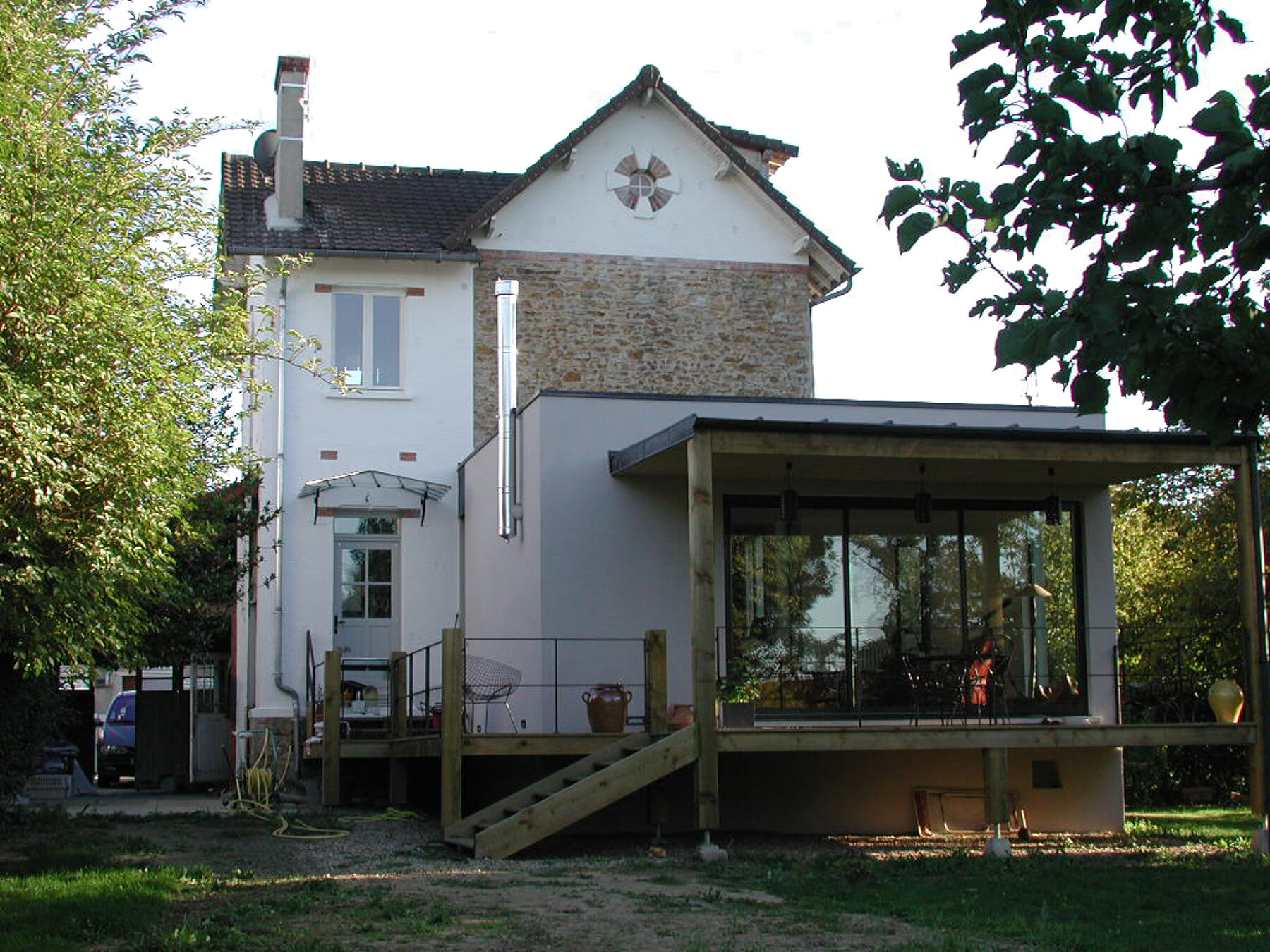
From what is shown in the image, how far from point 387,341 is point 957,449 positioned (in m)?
8.66

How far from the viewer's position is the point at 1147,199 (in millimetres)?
5016

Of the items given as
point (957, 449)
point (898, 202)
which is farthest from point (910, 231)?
point (957, 449)

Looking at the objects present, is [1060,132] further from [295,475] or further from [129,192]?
[295,475]

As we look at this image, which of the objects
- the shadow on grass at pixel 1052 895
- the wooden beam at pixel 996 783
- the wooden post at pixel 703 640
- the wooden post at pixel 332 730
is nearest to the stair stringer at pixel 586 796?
the wooden post at pixel 703 640

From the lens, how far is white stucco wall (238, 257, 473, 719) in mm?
18688

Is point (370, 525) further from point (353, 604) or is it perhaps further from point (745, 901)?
point (745, 901)

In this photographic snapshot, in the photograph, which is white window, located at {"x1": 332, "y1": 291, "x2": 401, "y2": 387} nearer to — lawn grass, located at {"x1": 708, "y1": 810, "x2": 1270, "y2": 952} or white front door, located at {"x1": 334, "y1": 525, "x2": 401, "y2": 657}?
white front door, located at {"x1": 334, "y1": 525, "x2": 401, "y2": 657}

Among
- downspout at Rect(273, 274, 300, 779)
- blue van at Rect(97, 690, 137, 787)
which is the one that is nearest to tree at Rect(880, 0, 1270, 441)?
downspout at Rect(273, 274, 300, 779)

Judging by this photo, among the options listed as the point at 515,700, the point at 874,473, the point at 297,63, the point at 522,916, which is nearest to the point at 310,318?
the point at 297,63

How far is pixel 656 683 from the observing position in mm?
12969

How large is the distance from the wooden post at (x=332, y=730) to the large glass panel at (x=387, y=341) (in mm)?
4729

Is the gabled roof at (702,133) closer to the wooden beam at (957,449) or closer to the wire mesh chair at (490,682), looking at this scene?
the wire mesh chair at (490,682)

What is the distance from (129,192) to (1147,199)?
7.30m

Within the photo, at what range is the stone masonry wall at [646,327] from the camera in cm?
2000
